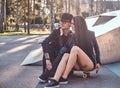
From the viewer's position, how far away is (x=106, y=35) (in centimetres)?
1041

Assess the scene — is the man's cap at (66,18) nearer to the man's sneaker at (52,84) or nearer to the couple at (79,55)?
the couple at (79,55)

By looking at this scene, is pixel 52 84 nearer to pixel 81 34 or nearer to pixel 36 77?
pixel 81 34

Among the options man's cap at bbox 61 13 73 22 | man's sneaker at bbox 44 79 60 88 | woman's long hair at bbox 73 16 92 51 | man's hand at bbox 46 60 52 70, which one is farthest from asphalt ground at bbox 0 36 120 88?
man's cap at bbox 61 13 73 22

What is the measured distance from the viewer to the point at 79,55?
299 inches

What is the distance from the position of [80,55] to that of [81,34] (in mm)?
459

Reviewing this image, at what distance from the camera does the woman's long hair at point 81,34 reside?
7.71 metres

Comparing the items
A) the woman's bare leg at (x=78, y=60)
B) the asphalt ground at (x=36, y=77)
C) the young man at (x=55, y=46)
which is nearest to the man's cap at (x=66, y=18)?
the young man at (x=55, y=46)

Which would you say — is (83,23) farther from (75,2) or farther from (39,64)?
(75,2)

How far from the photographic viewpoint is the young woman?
7449mm

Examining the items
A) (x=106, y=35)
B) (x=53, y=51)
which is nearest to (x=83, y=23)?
(x=53, y=51)

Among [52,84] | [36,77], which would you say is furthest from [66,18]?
[36,77]

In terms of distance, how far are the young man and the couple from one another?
0.13 m

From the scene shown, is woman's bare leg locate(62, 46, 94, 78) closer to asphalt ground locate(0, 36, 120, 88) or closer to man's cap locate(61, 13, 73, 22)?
asphalt ground locate(0, 36, 120, 88)

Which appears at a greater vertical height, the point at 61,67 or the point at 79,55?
the point at 79,55
